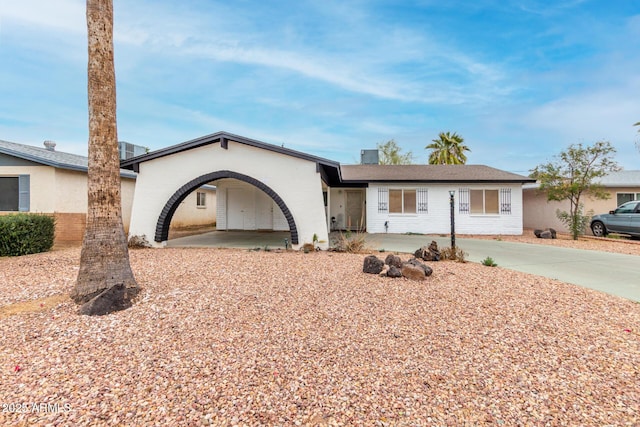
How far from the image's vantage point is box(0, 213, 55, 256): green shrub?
27.8ft

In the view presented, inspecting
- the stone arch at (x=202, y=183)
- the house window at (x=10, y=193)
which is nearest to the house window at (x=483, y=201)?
the stone arch at (x=202, y=183)

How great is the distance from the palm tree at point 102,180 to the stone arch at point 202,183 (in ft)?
16.7

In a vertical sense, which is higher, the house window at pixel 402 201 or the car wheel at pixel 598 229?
the house window at pixel 402 201

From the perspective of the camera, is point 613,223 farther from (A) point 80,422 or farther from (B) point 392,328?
(A) point 80,422

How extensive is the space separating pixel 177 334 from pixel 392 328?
8.37 ft

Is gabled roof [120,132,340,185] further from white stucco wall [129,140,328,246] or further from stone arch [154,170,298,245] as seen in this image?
stone arch [154,170,298,245]

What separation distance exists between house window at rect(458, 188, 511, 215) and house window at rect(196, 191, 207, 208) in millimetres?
15544

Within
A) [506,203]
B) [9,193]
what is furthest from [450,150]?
[9,193]

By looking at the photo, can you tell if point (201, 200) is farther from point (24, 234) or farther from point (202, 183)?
point (24, 234)

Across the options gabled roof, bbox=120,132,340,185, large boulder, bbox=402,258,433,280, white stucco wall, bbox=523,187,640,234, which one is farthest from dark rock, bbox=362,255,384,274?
white stucco wall, bbox=523,187,640,234

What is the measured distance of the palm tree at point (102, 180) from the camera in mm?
4645

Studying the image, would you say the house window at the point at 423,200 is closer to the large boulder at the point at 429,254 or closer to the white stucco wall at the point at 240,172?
the white stucco wall at the point at 240,172

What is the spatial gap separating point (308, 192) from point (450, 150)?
29.1 meters

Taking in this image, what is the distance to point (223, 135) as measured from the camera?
9.68 metres
